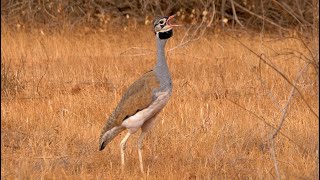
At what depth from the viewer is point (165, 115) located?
749 centimetres

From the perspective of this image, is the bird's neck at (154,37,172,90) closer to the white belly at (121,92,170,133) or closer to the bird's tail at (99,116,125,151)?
the white belly at (121,92,170,133)

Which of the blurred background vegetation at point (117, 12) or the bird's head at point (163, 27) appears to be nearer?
the bird's head at point (163, 27)

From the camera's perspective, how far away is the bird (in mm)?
5672

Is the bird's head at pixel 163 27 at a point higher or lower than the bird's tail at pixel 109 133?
higher

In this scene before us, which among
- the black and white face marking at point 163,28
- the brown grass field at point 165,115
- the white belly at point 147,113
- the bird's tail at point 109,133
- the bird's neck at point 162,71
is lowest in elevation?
the brown grass field at point 165,115

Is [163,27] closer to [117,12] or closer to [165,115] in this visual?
[165,115]

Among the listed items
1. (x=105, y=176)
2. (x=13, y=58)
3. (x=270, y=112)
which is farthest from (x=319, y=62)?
(x=13, y=58)

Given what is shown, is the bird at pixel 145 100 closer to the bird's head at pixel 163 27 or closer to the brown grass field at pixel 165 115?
the bird's head at pixel 163 27

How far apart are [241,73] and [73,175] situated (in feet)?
15.0

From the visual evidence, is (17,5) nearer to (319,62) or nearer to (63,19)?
(63,19)

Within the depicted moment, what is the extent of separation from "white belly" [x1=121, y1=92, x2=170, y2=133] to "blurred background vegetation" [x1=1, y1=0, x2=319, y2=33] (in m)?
7.07

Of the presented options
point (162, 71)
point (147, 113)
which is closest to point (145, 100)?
point (147, 113)

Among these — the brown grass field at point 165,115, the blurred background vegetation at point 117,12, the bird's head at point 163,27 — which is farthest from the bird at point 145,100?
the blurred background vegetation at point 117,12

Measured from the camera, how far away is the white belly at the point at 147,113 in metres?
5.66
